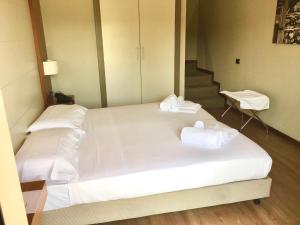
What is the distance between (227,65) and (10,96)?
3954 mm

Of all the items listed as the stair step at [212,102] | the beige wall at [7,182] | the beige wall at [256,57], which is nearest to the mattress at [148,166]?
the beige wall at [7,182]

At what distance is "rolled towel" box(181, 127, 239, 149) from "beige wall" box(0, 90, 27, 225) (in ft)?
5.34

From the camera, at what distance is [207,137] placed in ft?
6.81

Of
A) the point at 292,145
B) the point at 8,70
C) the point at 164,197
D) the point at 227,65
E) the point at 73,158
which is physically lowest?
the point at 292,145

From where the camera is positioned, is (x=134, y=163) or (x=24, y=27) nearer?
(x=134, y=163)

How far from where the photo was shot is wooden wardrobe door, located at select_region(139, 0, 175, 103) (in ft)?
12.7

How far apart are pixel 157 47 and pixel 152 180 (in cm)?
273

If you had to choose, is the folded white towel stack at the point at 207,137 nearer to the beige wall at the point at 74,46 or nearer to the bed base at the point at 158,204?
the bed base at the point at 158,204

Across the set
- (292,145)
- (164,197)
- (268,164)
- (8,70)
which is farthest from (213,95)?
(8,70)

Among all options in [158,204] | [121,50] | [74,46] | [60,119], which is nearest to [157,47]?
[121,50]

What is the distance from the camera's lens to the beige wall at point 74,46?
3.65m

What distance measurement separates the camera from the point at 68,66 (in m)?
3.89

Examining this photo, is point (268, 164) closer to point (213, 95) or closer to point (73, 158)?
point (73, 158)

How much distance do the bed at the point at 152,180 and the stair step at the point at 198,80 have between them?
317cm
